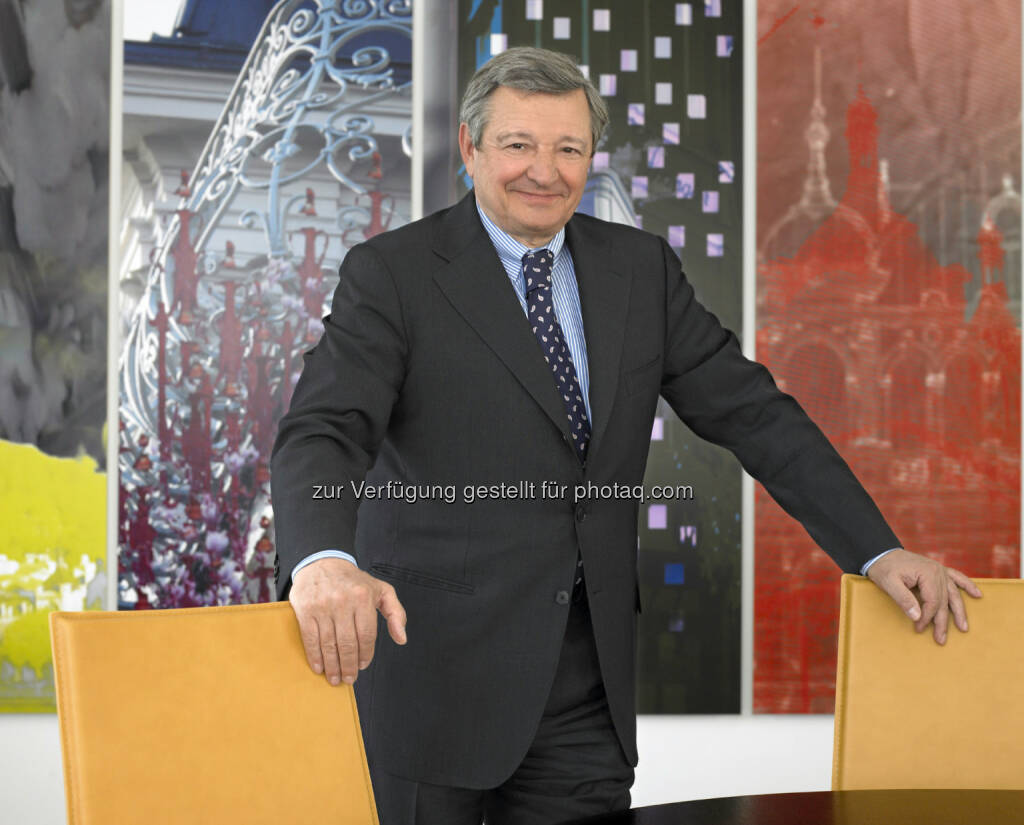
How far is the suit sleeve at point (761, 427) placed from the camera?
1.63 meters

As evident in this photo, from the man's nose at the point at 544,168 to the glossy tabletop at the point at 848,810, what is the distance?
95 cm

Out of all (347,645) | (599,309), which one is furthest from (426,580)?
(599,309)

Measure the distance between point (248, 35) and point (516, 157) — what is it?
246cm

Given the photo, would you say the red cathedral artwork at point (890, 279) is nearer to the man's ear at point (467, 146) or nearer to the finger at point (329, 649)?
the man's ear at point (467, 146)

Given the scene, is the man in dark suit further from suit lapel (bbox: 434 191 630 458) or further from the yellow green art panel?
the yellow green art panel

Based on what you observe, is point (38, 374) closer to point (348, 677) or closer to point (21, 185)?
point (21, 185)

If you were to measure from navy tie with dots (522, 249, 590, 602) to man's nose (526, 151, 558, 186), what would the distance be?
0.15m

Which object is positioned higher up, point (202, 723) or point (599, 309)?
point (599, 309)

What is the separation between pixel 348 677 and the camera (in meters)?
1.25

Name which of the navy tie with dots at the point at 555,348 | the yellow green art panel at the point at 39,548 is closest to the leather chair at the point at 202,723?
the navy tie with dots at the point at 555,348

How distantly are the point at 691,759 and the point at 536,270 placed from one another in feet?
7.96

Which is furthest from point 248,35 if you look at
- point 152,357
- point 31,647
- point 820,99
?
point 31,647

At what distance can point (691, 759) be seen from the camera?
11.8 ft

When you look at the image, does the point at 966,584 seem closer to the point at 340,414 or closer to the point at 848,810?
the point at 848,810
